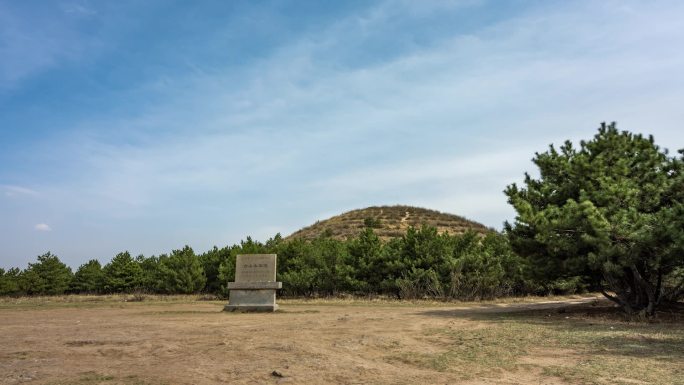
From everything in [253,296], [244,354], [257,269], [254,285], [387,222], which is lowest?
[244,354]

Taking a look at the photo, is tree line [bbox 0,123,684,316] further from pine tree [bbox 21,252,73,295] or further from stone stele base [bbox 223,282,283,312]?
pine tree [bbox 21,252,73,295]

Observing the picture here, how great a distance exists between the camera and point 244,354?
296 inches

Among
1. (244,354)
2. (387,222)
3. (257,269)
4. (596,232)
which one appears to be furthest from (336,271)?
(387,222)

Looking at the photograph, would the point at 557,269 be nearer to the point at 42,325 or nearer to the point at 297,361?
the point at 297,361

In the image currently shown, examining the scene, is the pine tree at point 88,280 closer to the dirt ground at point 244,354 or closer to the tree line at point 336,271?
the tree line at point 336,271

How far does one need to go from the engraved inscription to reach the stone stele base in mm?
280

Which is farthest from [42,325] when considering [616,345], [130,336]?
[616,345]

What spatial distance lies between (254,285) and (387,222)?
38285 millimetres

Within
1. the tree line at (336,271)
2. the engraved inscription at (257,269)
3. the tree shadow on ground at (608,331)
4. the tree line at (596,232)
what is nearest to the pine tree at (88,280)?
the tree line at (336,271)

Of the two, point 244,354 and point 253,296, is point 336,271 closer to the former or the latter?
point 253,296

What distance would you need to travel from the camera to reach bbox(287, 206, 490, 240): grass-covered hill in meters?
51.2

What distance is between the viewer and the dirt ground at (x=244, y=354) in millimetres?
5988

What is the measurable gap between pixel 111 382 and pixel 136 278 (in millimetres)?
24330

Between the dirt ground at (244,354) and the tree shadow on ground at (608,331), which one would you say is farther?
the tree shadow on ground at (608,331)
